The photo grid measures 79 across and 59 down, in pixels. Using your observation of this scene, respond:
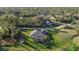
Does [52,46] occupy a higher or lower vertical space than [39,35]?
lower

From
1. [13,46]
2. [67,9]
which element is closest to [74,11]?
[67,9]

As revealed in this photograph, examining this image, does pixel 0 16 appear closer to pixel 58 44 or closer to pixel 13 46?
pixel 13 46

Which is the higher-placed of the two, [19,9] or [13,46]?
[19,9]
